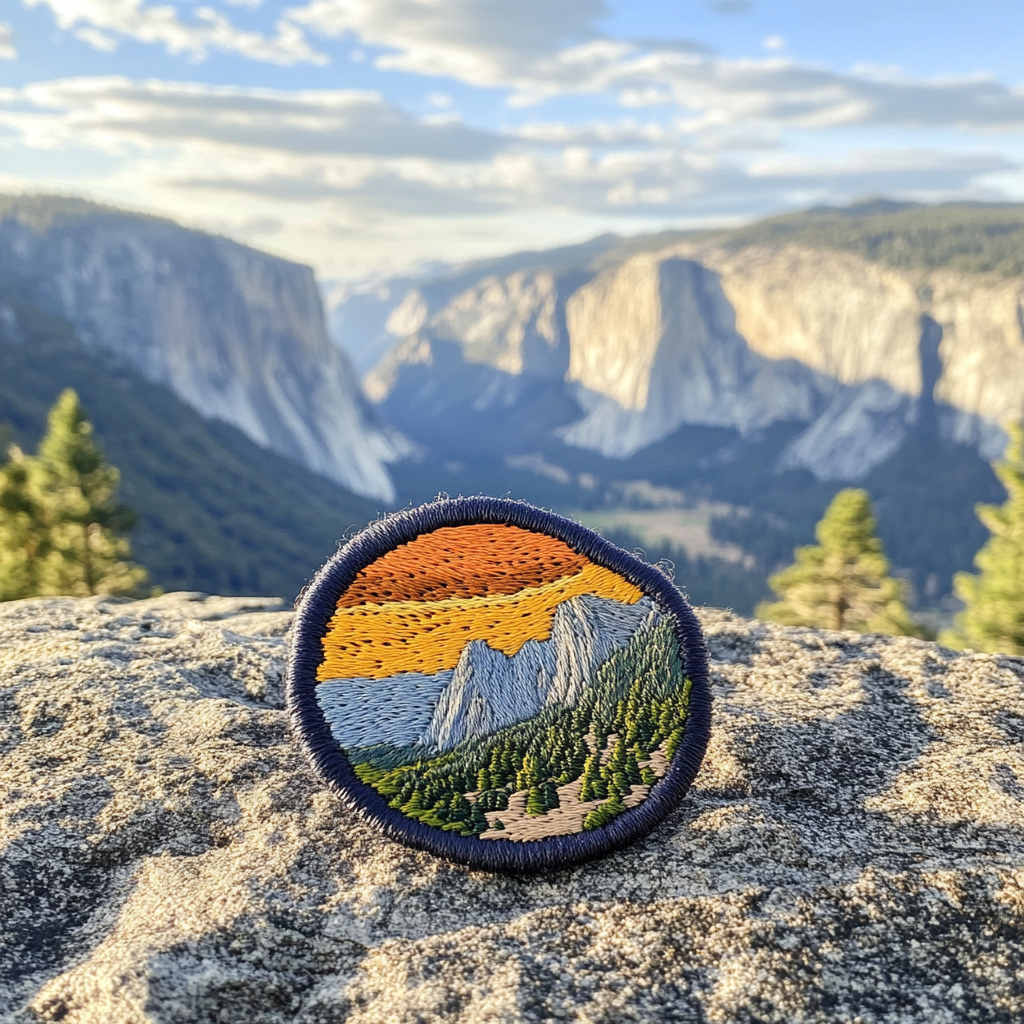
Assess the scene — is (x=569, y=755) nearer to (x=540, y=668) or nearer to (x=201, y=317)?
(x=540, y=668)

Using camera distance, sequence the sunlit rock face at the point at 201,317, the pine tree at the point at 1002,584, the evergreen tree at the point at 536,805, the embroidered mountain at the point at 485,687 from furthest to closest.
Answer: the sunlit rock face at the point at 201,317 < the pine tree at the point at 1002,584 < the embroidered mountain at the point at 485,687 < the evergreen tree at the point at 536,805

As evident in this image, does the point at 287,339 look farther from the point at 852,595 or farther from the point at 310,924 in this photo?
the point at 310,924

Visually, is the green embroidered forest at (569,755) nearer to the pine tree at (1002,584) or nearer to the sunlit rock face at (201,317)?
the pine tree at (1002,584)

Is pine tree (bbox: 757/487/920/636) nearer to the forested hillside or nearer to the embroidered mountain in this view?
the embroidered mountain

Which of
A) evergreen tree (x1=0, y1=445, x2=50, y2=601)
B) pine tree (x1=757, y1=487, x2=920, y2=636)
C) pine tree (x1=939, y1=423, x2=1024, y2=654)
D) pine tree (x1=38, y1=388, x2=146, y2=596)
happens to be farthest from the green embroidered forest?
pine tree (x1=38, y1=388, x2=146, y2=596)

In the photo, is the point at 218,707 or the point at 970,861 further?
the point at 218,707

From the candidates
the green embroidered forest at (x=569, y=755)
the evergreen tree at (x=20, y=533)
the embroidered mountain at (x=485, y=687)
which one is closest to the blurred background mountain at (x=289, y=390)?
the evergreen tree at (x=20, y=533)

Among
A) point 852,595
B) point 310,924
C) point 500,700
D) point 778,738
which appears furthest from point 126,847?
point 852,595
